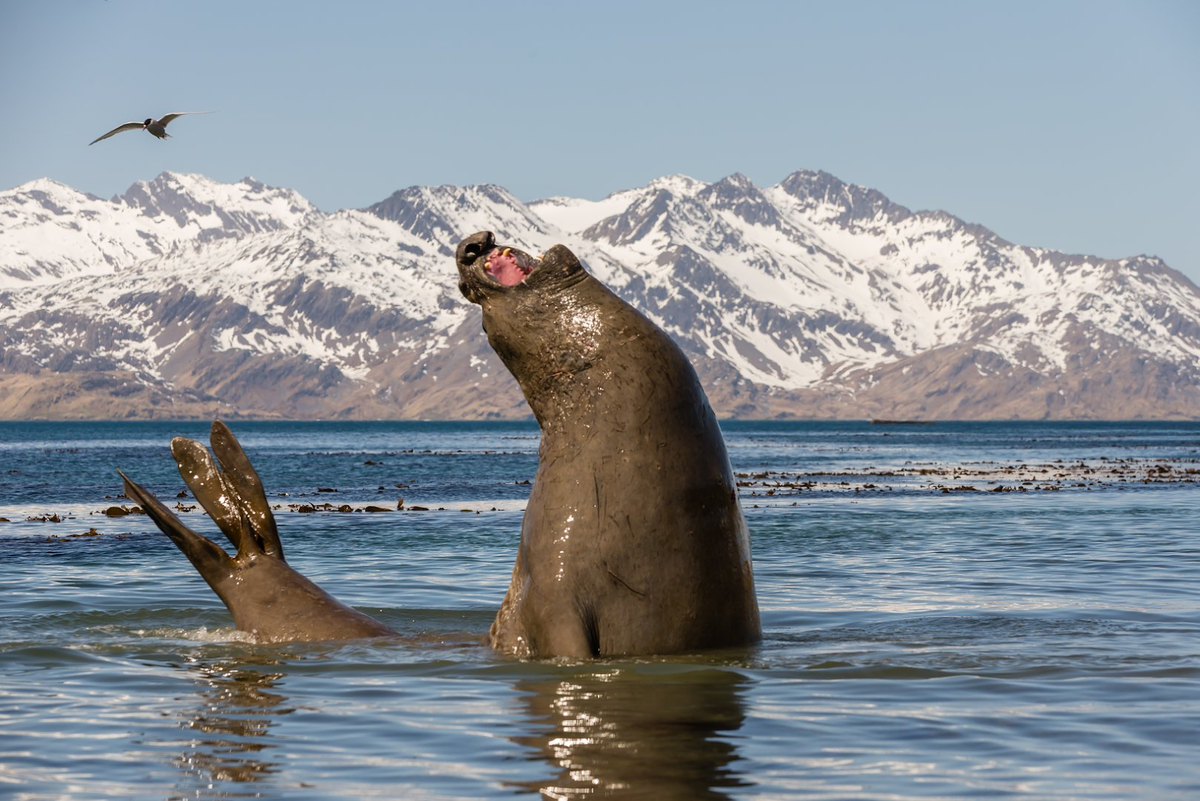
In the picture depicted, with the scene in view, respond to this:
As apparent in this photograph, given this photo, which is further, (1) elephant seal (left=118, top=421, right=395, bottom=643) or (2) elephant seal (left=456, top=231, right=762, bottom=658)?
(1) elephant seal (left=118, top=421, right=395, bottom=643)

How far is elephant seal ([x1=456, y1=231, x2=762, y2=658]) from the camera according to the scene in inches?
324

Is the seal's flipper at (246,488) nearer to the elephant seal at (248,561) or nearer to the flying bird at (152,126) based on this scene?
the elephant seal at (248,561)

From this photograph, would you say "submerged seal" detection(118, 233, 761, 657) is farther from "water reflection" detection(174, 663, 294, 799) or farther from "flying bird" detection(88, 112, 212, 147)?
"flying bird" detection(88, 112, 212, 147)

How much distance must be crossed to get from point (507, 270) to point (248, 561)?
9.82 feet

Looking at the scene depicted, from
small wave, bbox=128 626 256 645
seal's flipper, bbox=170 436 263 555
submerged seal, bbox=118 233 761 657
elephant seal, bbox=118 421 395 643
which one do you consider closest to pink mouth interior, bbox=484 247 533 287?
submerged seal, bbox=118 233 761 657

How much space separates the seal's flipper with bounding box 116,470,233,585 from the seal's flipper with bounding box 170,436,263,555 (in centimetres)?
15

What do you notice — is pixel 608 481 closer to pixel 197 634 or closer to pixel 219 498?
pixel 219 498

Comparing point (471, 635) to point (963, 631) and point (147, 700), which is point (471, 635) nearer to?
point (147, 700)

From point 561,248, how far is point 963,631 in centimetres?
589

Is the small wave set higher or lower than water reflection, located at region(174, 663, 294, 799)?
lower

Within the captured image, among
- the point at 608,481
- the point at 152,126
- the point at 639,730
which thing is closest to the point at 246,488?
the point at 608,481

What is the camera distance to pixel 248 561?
1013 cm

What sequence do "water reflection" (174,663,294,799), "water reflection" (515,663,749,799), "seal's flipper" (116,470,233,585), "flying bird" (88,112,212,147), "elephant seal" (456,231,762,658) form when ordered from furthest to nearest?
1. "flying bird" (88,112,212,147)
2. "seal's flipper" (116,470,233,585)
3. "elephant seal" (456,231,762,658)
4. "water reflection" (174,663,294,799)
5. "water reflection" (515,663,749,799)

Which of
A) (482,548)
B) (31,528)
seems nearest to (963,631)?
(482,548)
